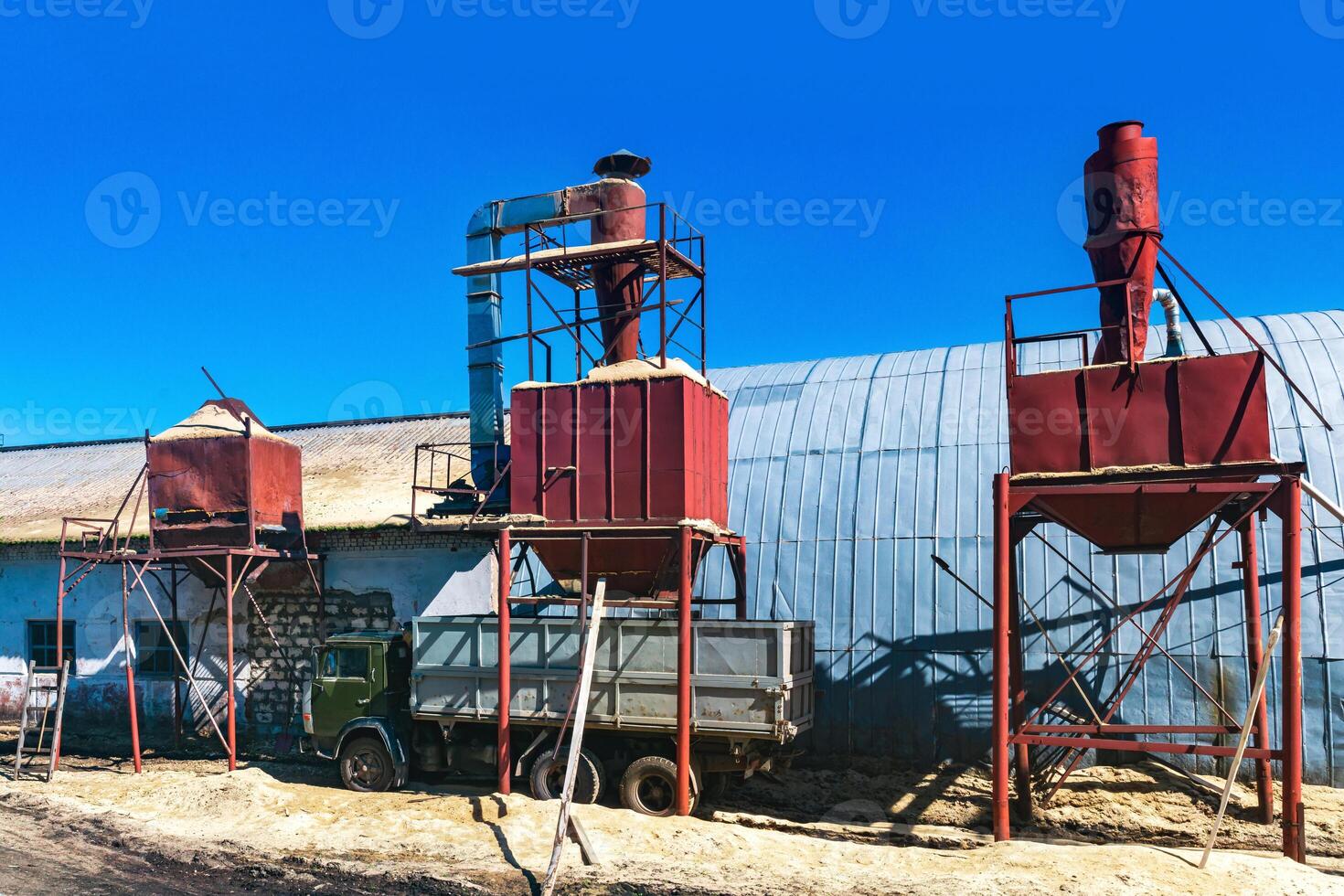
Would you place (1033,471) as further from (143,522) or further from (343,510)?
(143,522)

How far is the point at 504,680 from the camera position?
17234mm

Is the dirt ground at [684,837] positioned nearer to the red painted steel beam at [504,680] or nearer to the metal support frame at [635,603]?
the red painted steel beam at [504,680]

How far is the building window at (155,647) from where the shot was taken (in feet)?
81.3

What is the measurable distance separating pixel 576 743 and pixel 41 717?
17341mm

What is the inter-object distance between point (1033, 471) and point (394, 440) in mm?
22176

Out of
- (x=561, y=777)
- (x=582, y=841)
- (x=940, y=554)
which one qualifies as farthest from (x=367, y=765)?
(x=940, y=554)

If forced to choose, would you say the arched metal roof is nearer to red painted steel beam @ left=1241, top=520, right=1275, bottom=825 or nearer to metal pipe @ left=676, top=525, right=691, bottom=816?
red painted steel beam @ left=1241, top=520, right=1275, bottom=825

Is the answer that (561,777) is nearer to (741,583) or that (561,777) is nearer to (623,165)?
(741,583)

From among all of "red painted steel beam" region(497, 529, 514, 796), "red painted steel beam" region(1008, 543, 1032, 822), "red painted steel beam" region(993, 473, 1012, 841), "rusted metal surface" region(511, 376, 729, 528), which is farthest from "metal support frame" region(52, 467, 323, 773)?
"red painted steel beam" region(1008, 543, 1032, 822)

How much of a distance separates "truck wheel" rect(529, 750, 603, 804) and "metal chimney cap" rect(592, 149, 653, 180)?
1020 centimetres

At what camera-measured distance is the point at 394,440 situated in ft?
106

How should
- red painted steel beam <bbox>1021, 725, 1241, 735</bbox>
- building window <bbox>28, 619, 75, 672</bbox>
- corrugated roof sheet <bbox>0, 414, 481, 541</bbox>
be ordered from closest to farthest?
1. red painted steel beam <bbox>1021, 725, 1241, 735</bbox>
2. building window <bbox>28, 619, 75, 672</bbox>
3. corrugated roof sheet <bbox>0, 414, 481, 541</bbox>

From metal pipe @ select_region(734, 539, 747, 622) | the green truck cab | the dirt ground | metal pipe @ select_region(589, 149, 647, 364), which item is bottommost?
the dirt ground

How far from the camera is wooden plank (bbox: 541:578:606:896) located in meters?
12.9
